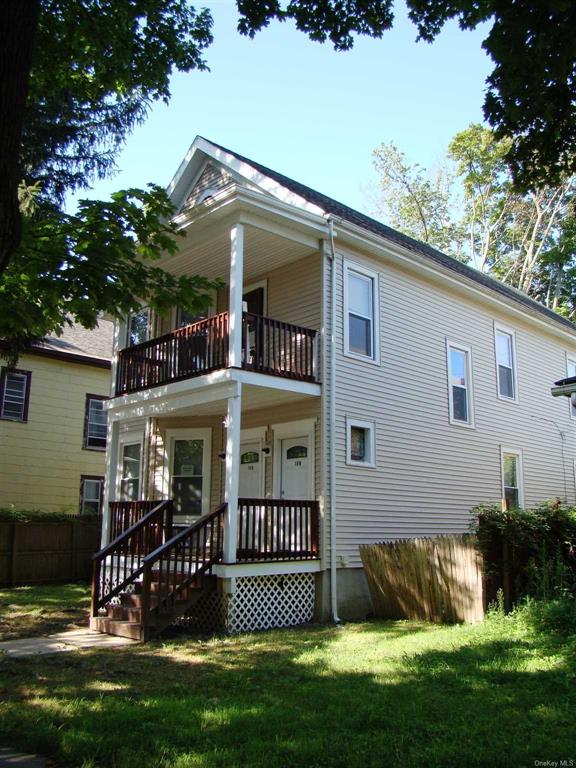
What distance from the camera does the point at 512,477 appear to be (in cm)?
1814

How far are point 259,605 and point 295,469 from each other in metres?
2.87

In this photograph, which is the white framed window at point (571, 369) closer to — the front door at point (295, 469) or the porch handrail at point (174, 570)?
the front door at point (295, 469)

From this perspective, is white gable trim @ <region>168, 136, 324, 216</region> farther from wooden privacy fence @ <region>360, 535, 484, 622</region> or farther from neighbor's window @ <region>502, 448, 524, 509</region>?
neighbor's window @ <region>502, 448, 524, 509</region>

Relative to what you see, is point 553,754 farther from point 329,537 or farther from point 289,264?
point 289,264

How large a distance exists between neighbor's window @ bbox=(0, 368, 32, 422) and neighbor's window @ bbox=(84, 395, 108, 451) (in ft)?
6.58

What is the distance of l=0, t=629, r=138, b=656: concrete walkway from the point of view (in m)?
9.37

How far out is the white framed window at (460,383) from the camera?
1642 centimetres

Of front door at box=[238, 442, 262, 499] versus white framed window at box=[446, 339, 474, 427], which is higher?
white framed window at box=[446, 339, 474, 427]

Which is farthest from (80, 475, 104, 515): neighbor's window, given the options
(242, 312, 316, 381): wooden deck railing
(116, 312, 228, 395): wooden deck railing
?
(242, 312, 316, 381): wooden deck railing

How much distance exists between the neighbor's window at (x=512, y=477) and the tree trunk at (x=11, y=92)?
14.9 meters

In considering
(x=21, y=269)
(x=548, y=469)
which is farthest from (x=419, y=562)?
(x=548, y=469)

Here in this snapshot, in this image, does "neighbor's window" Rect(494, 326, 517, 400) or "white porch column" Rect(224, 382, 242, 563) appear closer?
"white porch column" Rect(224, 382, 242, 563)

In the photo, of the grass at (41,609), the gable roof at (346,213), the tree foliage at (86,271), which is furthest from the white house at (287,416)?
the tree foliage at (86,271)

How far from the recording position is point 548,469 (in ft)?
63.9
